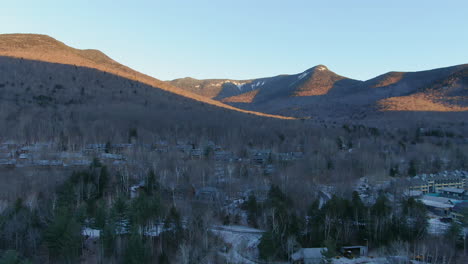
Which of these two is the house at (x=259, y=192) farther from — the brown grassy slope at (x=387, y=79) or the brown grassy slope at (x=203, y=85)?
the brown grassy slope at (x=203, y=85)

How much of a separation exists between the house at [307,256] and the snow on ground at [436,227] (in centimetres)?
630

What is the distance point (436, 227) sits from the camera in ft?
58.1

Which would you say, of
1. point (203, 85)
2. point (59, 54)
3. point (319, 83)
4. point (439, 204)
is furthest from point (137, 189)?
point (203, 85)

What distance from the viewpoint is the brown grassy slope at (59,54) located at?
54269 millimetres

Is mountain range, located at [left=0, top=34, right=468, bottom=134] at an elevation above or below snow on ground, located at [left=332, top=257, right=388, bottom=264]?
above

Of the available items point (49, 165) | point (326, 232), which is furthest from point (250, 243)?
point (49, 165)

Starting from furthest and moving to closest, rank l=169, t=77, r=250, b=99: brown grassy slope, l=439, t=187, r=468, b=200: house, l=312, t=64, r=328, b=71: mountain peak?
l=169, t=77, r=250, b=99: brown grassy slope → l=312, t=64, r=328, b=71: mountain peak → l=439, t=187, r=468, b=200: house

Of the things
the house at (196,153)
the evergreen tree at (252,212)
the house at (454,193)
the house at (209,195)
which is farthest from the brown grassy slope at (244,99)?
the evergreen tree at (252,212)

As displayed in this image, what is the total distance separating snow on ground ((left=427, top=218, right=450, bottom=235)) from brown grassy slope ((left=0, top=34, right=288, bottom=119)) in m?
42.6

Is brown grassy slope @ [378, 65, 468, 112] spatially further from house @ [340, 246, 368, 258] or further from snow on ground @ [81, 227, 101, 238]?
snow on ground @ [81, 227, 101, 238]

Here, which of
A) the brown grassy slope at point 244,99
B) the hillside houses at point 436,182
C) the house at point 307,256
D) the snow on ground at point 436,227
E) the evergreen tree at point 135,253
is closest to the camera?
the evergreen tree at point 135,253

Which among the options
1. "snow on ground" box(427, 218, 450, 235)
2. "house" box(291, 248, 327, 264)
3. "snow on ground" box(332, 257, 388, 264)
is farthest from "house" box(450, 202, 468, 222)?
"house" box(291, 248, 327, 264)

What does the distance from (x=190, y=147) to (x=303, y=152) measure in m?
11.4

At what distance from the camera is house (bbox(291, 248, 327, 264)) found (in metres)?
13.7
